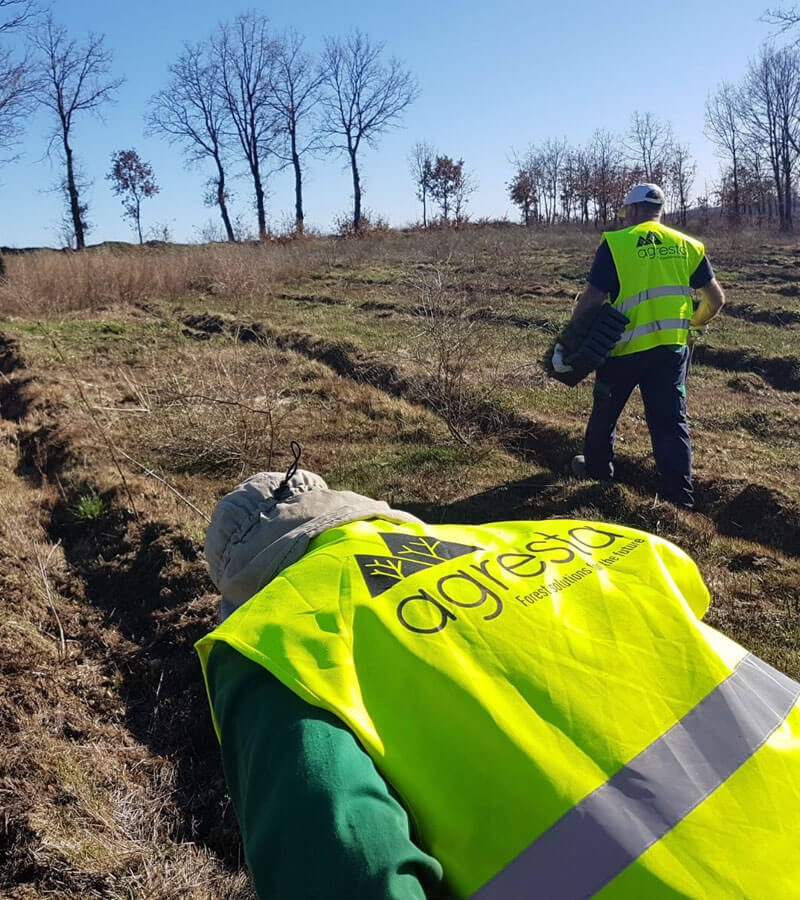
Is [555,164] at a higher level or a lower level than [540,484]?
higher

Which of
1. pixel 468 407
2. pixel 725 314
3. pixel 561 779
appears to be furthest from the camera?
pixel 725 314

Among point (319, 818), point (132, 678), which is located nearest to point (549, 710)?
point (319, 818)

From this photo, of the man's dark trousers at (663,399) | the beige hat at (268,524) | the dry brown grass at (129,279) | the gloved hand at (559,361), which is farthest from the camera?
the dry brown grass at (129,279)

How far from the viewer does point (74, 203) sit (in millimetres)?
36000

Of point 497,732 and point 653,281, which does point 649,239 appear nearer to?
point 653,281

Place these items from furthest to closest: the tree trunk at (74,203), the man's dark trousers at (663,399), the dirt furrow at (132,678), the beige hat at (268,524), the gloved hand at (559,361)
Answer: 1. the tree trunk at (74,203)
2. the gloved hand at (559,361)
3. the man's dark trousers at (663,399)
4. the dirt furrow at (132,678)
5. the beige hat at (268,524)

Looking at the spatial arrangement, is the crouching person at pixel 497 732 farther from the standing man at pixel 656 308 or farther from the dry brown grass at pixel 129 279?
the dry brown grass at pixel 129 279

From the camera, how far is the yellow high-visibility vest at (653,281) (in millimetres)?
4895

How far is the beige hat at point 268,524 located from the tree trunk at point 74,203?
37.5 meters

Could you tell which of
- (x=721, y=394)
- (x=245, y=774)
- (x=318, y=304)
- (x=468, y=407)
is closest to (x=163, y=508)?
(x=468, y=407)

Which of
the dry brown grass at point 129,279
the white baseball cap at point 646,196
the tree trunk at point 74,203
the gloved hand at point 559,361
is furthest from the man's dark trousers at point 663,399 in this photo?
the tree trunk at point 74,203

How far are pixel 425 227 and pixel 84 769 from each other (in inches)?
1521

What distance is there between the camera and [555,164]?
160ft

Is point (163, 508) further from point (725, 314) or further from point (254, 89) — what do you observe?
point (254, 89)
